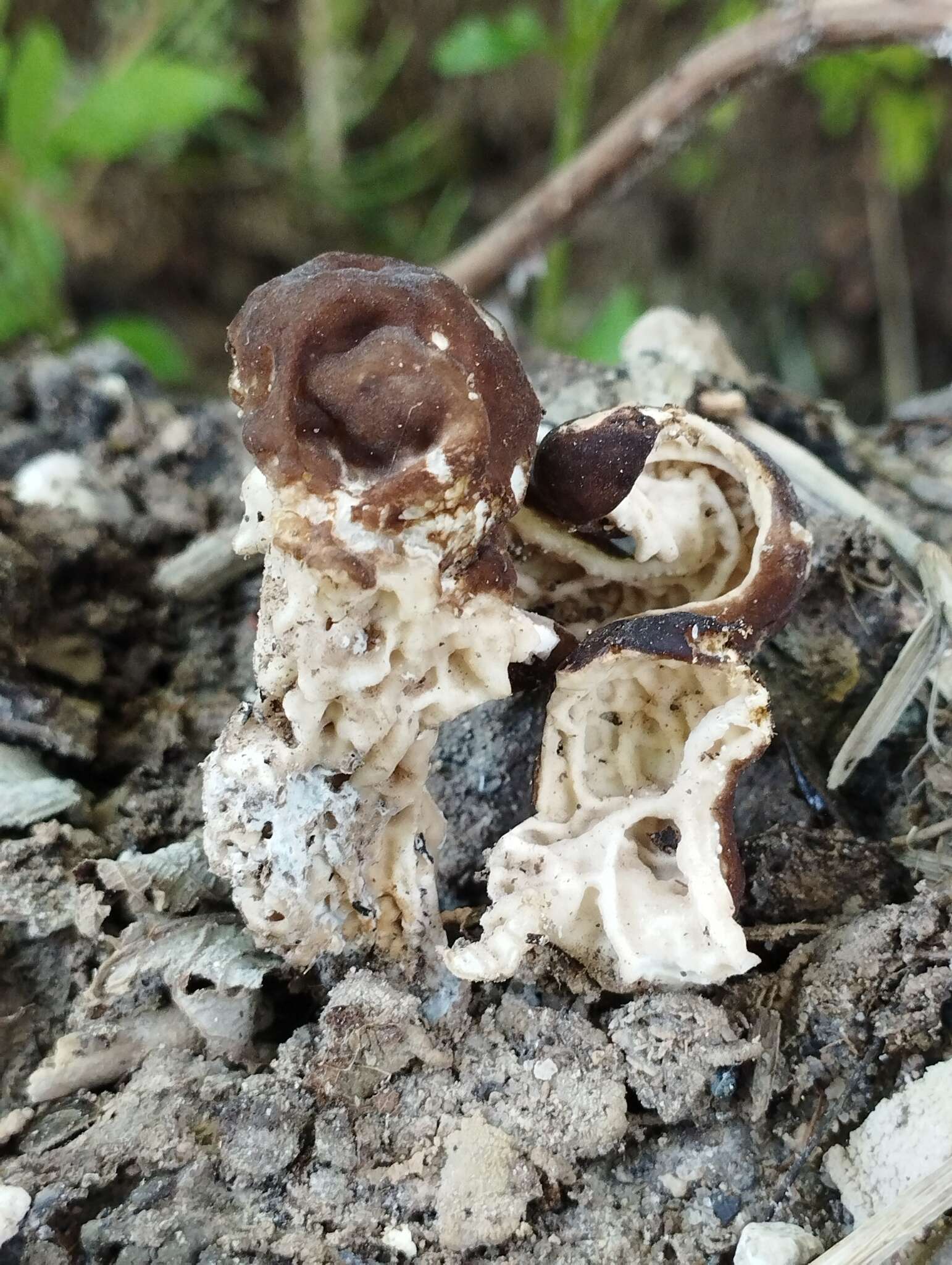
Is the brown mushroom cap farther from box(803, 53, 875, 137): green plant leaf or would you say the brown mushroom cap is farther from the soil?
box(803, 53, 875, 137): green plant leaf

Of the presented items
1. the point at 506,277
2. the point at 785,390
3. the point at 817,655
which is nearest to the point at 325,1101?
the point at 817,655

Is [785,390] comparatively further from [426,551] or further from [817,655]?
[426,551]

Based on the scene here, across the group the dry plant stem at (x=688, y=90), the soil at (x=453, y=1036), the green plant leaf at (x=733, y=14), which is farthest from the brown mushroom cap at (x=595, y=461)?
the green plant leaf at (x=733, y=14)

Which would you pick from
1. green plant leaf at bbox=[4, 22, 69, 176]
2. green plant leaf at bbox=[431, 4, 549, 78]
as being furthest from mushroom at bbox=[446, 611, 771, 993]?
green plant leaf at bbox=[4, 22, 69, 176]

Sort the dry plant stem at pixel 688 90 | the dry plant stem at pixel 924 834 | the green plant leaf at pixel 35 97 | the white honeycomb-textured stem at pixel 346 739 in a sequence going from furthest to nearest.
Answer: the green plant leaf at pixel 35 97 < the dry plant stem at pixel 688 90 < the dry plant stem at pixel 924 834 < the white honeycomb-textured stem at pixel 346 739

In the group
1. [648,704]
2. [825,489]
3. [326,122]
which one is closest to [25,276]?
[326,122]

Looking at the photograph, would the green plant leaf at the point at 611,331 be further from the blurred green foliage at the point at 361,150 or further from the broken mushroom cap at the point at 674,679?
the broken mushroom cap at the point at 674,679

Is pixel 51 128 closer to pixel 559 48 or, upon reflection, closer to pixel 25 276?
pixel 25 276
